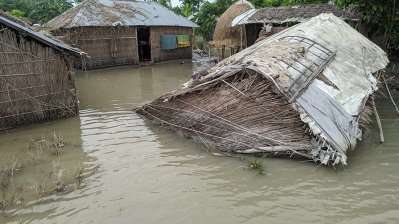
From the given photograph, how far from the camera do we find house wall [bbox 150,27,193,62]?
18516 millimetres

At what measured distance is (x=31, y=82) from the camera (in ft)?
24.5

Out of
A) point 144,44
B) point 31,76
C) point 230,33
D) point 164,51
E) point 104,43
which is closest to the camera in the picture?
point 31,76

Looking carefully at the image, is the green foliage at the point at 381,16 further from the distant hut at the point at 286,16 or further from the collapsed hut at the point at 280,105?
the collapsed hut at the point at 280,105

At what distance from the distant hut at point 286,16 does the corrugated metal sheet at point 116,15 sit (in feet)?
18.0

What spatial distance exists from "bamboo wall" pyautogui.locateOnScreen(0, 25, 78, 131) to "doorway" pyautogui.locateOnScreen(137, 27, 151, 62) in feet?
37.2

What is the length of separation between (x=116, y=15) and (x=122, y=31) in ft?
2.97

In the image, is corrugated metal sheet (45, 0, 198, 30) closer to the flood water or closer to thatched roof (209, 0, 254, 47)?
thatched roof (209, 0, 254, 47)

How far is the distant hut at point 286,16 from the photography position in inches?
487

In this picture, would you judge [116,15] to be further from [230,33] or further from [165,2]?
[165,2]

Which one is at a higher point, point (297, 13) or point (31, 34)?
point (297, 13)

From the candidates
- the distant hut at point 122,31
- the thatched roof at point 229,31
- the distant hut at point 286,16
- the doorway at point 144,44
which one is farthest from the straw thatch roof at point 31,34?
the doorway at point 144,44

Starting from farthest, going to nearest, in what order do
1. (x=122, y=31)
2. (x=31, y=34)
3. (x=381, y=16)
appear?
(x=122, y=31) < (x=381, y=16) < (x=31, y=34)

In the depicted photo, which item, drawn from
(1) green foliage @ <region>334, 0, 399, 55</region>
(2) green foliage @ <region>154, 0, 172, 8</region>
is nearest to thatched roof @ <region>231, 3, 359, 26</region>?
(1) green foliage @ <region>334, 0, 399, 55</region>

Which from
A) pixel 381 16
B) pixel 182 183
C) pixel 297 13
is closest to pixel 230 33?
pixel 297 13
